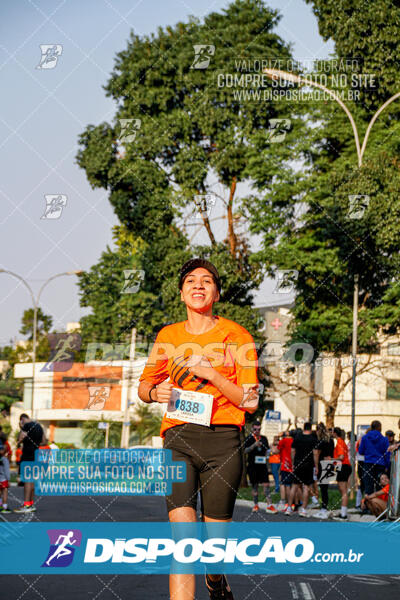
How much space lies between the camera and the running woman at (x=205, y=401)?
438cm

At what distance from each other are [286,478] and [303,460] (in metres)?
0.99

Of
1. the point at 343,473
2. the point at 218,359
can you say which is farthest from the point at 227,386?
the point at 343,473

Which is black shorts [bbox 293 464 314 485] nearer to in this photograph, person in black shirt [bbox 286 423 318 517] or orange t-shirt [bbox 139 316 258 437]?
person in black shirt [bbox 286 423 318 517]

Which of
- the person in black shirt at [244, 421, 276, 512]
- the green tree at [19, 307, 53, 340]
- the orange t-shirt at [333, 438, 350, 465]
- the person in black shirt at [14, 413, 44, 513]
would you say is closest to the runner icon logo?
the person in black shirt at [14, 413, 44, 513]

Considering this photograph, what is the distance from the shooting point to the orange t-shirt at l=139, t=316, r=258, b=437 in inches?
177

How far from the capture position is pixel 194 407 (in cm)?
440

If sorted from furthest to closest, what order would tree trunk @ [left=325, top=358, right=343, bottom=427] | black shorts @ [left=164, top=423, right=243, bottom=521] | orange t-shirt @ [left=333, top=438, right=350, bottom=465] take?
1. tree trunk @ [left=325, top=358, right=343, bottom=427]
2. orange t-shirt @ [left=333, top=438, right=350, bottom=465]
3. black shorts @ [left=164, top=423, right=243, bottom=521]

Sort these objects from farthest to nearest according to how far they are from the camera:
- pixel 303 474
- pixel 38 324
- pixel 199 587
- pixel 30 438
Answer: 1. pixel 38 324
2. pixel 303 474
3. pixel 30 438
4. pixel 199 587

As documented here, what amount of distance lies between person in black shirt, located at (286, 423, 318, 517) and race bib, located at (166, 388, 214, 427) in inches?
459

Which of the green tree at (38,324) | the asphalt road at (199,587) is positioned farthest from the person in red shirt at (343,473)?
the green tree at (38,324)

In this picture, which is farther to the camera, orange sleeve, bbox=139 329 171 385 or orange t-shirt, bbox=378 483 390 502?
orange t-shirt, bbox=378 483 390 502

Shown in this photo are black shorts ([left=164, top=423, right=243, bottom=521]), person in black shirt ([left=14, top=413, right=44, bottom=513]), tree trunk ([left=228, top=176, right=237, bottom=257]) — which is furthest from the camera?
tree trunk ([left=228, top=176, right=237, bottom=257])

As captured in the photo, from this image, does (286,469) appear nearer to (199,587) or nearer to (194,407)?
(199,587)

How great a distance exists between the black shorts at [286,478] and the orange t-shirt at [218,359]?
12.4 m
